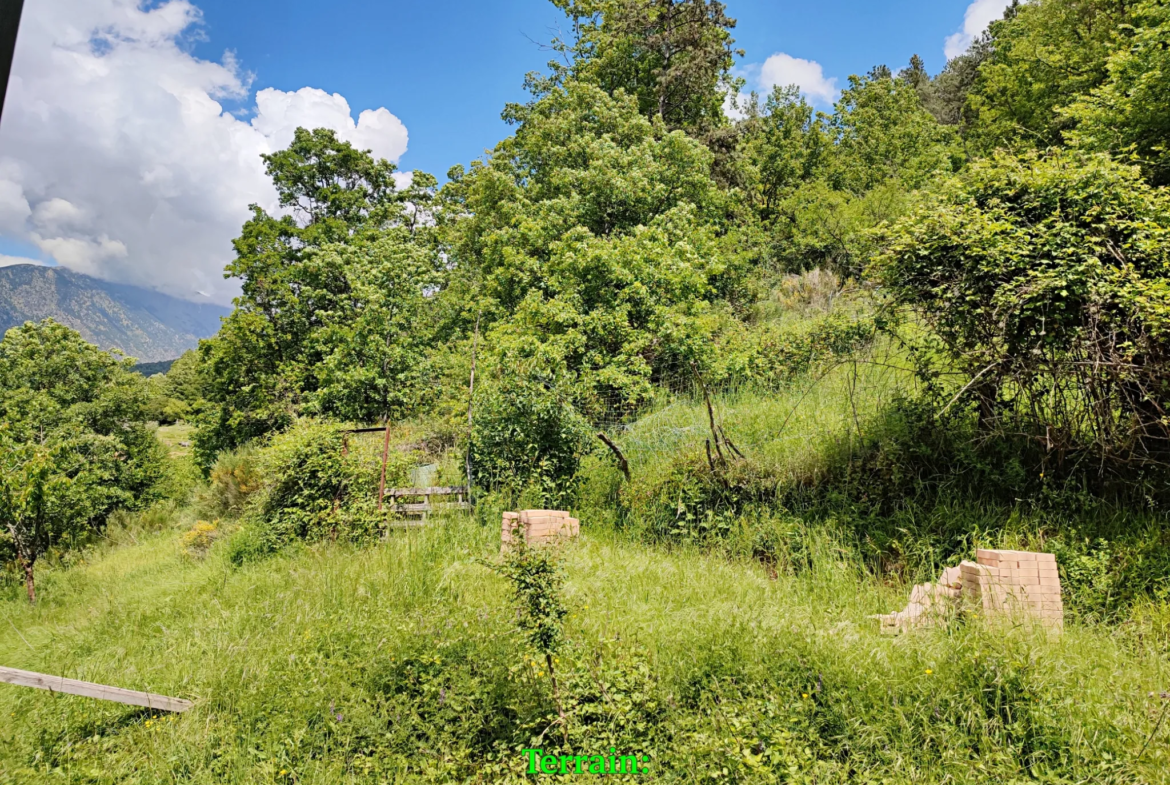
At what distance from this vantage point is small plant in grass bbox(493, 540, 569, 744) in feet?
10.8

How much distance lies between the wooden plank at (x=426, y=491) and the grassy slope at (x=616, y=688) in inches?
96.9

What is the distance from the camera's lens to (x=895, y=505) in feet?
16.8

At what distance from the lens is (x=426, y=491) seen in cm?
788

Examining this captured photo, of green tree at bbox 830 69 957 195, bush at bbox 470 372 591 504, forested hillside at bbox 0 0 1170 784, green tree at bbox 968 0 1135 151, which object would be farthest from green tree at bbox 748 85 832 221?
bush at bbox 470 372 591 504

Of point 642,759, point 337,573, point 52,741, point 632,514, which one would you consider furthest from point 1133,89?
point 52,741

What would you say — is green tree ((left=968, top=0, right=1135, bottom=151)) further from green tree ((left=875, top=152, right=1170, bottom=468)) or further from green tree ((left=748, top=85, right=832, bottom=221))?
green tree ((left=875, top=152, right=1170, bottom=468))

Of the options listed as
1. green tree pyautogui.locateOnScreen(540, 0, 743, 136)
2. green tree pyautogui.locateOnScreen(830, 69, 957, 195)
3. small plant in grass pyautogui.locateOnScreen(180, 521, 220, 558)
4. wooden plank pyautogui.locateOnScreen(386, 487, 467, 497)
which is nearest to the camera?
wooden plank pyautogui.locateOnScreen(386, 487, 467, 497)

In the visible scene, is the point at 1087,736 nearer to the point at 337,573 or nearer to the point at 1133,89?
the point at 337,573

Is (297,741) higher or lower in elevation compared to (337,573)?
lower

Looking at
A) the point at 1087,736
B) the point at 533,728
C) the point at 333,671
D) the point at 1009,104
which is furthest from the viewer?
the point at 1009,104

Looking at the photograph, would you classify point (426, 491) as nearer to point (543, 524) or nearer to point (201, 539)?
point (543, 524)

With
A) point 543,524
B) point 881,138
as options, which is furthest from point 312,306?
point 881,138

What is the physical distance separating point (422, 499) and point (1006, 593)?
6796mm

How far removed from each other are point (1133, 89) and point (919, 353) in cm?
899
